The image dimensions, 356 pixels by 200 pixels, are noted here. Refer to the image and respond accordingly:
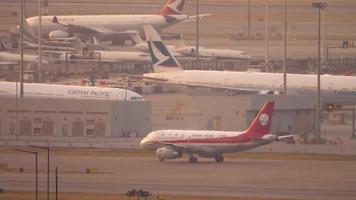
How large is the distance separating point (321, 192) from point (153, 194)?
800cm

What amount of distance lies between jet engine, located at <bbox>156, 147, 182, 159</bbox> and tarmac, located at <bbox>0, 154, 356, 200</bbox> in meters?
0.46

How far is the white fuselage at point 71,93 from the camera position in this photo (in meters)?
111

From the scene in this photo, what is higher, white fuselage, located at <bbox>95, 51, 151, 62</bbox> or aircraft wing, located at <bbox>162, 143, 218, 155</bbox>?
white fuselage, located at <bbox>95, 51, 151, 62</bbox>

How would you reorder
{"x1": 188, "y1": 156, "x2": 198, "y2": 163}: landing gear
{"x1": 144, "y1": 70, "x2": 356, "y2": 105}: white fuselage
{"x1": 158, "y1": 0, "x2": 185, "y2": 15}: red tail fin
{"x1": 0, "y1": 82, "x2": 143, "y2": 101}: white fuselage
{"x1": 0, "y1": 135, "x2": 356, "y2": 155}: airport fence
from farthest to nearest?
{"x1": 158, "y1": 0, "x2": 185, "y2": 15}: red tail fin → {"x1": 144, "y1": 70, "x2": 356, "y2": 105}: white fuselage → {"x1": 0, "y1": 82, "x2": 143, "y2": 101}: white fuselage → {"x1": 0, "y1": 135, "x2": 356, "y2": 155}: airport fence → {"x1": 188, "y1": 156, "x2": 198, "y2": 163}: landing gear

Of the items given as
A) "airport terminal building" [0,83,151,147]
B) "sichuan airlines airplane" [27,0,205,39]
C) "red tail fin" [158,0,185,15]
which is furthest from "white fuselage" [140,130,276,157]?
"red tail fin" [158,0,185,15]

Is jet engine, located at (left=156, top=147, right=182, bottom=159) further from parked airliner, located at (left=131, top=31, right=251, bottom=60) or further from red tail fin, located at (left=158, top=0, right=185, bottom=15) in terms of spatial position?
red tail fin, located at (left=158, top=0, right=185, bottom=15)

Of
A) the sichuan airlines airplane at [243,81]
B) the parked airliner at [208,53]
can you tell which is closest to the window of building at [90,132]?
the sichuan airlines airplane at [243,81]

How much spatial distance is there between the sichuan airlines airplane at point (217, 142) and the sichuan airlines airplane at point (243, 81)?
73.6ft

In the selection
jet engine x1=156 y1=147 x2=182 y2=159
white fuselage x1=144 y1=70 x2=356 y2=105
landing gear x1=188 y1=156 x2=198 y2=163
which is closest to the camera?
jet engine x1=156 y1=147 x2=182 y2=159

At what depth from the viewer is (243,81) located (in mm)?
121625

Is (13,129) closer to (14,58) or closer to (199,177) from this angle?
(199,177)

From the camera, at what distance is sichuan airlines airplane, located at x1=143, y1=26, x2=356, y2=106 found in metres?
116

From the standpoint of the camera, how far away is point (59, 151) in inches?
3812

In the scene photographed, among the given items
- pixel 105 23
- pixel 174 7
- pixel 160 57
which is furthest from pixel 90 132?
pixel 174 7
